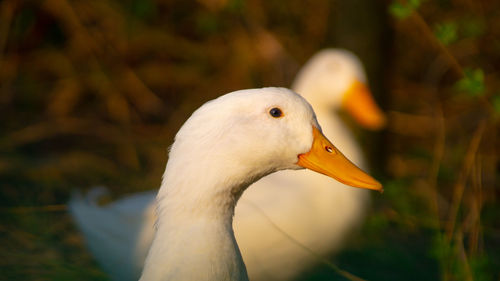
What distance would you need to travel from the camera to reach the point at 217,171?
1.60m

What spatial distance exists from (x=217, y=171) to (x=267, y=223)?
3.45ft

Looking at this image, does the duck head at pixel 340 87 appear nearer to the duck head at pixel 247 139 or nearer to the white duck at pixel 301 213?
the white duck at pixel 301 213

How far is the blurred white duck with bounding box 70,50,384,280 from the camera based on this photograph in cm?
255

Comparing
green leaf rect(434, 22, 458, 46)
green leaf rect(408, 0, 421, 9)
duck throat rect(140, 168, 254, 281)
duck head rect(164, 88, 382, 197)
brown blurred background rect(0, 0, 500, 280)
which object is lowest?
brown blurred background rect(0, 0, 500, 280)

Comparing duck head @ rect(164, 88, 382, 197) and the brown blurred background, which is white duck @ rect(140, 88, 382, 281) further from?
the brown blurred background

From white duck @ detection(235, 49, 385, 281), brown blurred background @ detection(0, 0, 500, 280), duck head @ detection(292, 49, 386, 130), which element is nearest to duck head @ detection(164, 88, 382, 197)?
white duck @ detection(235, 49, 385, 281)

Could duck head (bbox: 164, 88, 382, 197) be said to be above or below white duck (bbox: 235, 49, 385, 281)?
above

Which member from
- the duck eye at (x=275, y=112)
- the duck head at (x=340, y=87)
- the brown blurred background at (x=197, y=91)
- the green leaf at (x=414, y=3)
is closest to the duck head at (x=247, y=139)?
the duck eye at (x=275, y=112)

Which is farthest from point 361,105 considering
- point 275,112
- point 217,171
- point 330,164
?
point 217,171

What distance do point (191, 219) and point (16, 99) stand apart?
4.32m

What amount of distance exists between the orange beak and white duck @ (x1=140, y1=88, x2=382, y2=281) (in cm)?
194

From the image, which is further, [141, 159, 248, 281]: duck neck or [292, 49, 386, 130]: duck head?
[292, 49, 386, 130]: duck head

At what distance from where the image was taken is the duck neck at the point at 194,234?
155 centimetres

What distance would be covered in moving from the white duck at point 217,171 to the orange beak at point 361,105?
1938mm
